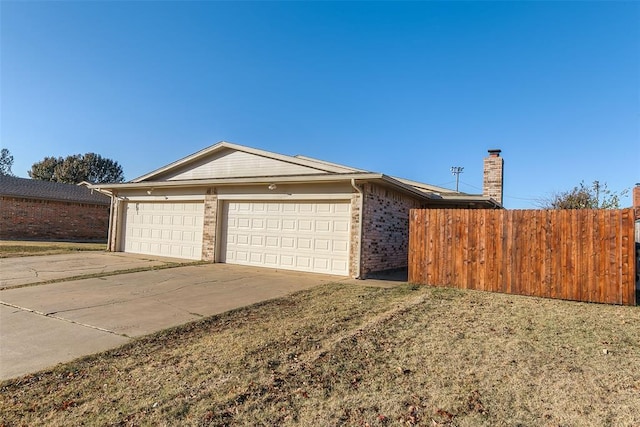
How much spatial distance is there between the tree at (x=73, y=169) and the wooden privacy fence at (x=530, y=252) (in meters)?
51.6

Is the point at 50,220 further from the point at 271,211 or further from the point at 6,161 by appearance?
the point at 6,161

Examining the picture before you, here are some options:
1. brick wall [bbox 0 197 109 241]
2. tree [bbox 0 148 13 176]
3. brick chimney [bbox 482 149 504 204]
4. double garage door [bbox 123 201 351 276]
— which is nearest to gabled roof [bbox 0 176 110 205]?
brick wall [bbox 0 197 109 241]

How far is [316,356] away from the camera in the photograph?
12.6 feet

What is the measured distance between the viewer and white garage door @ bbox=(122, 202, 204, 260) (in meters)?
13.2

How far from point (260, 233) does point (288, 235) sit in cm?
113

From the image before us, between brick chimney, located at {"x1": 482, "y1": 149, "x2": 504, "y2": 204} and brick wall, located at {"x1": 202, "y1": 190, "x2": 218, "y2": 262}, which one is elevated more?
brick chimney, located at {"x1": 482, "y1": 149, "x2": 504, "y2": 204}

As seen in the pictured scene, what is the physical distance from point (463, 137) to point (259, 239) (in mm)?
12879

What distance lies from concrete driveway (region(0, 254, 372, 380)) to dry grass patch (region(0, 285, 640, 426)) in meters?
0.48

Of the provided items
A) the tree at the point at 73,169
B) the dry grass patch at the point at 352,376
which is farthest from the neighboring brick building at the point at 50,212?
the tree at the point at 73,169

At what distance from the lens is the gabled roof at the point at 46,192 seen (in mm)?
19906

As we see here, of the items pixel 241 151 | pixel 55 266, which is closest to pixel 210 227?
pixel 241 151

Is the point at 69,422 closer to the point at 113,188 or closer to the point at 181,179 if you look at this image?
the point at 181,179

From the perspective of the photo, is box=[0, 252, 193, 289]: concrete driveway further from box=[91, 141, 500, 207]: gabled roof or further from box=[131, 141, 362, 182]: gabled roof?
box=[131, 141, 362, 182]: gabled roof

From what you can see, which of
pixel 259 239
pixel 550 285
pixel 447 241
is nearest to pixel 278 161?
pixel 259 239
